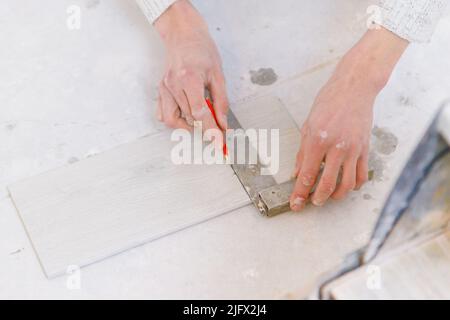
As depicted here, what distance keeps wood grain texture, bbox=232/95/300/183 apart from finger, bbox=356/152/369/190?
0.15 m

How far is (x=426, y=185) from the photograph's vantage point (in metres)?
0.72

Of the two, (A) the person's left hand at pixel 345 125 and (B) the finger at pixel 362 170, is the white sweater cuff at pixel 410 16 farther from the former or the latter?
(B) the finger at pixel 362 170

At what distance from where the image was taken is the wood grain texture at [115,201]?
1231 mm

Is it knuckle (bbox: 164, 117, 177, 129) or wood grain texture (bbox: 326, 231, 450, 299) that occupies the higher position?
wood grain texture (bbox: 326, 231, 450, 299)

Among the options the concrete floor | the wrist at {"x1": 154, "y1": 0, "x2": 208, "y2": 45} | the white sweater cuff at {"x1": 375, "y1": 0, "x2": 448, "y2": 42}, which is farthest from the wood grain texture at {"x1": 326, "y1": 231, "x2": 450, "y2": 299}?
the wrist at {"x1": 154, "y1": 0, "x2": 208, "y2": 45}

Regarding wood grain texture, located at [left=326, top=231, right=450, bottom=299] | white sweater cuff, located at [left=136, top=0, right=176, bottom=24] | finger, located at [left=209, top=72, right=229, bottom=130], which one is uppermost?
white sweater cuff, located at [left=136, top=0, right=176, bottom=24]

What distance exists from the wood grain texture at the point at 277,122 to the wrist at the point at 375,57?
0.20m

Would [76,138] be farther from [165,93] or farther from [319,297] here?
[319,297]

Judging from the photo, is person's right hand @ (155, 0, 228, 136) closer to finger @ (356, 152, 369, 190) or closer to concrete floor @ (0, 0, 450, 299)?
concrete floor @ (0, 0, 450, 299)

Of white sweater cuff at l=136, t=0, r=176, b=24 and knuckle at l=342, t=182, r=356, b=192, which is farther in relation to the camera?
white sweater cuff at l=136, t=0, r=176, b=24

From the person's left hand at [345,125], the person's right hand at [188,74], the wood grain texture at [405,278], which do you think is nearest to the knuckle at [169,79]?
the person's right hand at [188,74]

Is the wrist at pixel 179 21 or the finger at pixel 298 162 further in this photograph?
the wrist at pixel 179 21

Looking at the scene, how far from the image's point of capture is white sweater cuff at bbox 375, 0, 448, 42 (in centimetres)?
118

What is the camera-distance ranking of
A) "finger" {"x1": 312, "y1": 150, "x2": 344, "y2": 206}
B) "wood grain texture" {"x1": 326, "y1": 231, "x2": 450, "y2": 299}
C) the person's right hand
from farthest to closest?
1. the person's right hand
2. "finger" {"x1": 312, "y1": 150, "x2": 344, "y2": 206}
3. "wood grain texture" {"x1": 326, "y1": 231, "x2": 450, "y2": 299}
